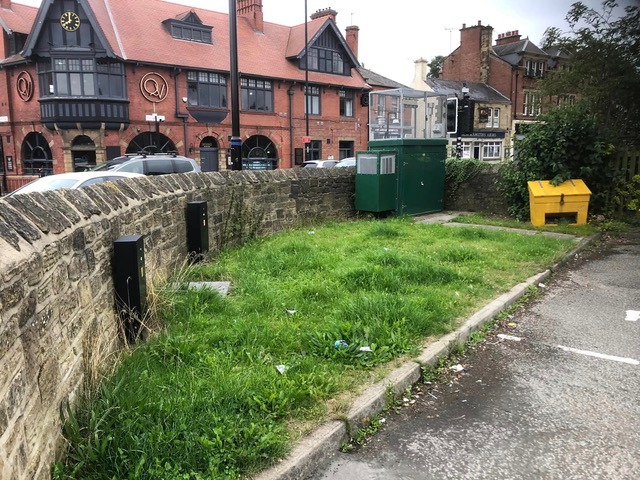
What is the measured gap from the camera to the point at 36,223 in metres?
3.02

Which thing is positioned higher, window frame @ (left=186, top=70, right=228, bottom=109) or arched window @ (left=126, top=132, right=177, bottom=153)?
window frame @ (left=186, top=70, right=228, bottom=109)

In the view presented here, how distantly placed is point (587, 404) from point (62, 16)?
3317cm

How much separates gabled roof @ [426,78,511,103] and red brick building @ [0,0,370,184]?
10328 mm

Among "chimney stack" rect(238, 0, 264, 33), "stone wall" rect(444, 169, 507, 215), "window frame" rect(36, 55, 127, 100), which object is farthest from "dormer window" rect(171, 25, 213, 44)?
"stone wall" rect(444, 169, 507, 215)

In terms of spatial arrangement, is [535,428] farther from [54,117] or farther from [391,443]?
[54,117]

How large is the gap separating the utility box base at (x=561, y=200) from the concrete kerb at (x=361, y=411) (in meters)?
6.88

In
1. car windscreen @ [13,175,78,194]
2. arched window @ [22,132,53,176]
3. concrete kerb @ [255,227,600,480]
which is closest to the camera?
concrete kerb @ [255,227,600,480]

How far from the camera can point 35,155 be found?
3250 cm

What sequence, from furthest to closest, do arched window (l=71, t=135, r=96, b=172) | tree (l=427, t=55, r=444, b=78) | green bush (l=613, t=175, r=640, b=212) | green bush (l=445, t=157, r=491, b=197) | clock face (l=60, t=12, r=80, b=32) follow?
tree (l=427, t=55, r=444, b=78) < arched window (l=71, t=135, r=96, b=172) < clock face (l=60, t=12, r=80, b=32) < green bush (l=445, t=157, r=491, b=197) < green bush (l=613, t=175, r=640, b=212)

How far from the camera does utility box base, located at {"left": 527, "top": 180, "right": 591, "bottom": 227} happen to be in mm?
11711

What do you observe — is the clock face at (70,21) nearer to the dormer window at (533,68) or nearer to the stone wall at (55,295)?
the stone wall at (55,295)

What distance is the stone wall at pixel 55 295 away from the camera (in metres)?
2.34

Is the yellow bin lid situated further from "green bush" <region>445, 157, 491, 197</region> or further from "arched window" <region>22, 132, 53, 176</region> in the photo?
"arched window" <region>22, 132, 53, 176</region>

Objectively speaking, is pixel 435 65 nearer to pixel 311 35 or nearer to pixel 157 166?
pixel 311 35
